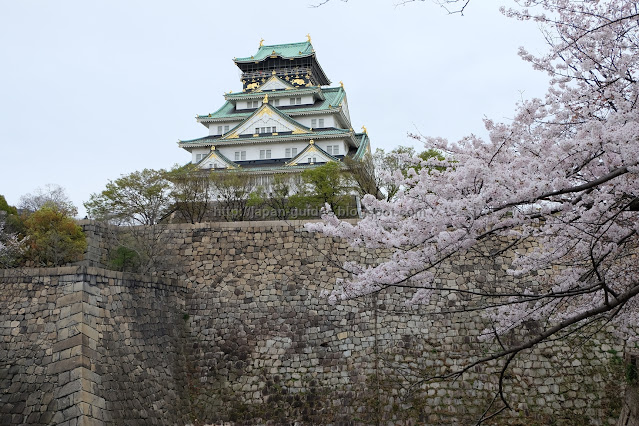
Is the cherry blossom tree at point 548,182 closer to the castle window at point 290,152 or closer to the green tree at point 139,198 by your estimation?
the green tree at point 139,198

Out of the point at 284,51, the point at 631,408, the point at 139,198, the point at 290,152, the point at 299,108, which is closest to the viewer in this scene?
the point at 631,408

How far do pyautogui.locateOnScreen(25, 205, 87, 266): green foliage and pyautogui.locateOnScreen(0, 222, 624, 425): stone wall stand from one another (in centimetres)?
59

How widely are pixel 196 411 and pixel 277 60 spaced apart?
2224 centimetres

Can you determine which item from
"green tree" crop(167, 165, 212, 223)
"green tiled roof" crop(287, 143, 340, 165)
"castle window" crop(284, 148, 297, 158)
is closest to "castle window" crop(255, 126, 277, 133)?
"castle window" crop(284, 148, 297, 158)

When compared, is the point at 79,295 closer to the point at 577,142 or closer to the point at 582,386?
the point at 577,142

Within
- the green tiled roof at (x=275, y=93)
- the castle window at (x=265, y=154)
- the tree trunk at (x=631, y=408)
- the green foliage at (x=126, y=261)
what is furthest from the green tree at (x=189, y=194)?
the tree trunk at (x=631, y=408)

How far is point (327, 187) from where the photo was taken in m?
18.0

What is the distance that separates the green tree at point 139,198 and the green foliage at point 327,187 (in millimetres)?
4542

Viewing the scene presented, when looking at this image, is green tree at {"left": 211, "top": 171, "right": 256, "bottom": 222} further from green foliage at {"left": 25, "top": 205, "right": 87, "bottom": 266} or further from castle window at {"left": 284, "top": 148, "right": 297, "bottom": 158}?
castle window at {"left": 284, "top": 148, "right": 297, "bottom": 158}

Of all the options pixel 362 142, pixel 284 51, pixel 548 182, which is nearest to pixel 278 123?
pixel 362 142

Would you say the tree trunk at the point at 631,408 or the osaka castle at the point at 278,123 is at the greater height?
the osaka castle at the point at 278,123

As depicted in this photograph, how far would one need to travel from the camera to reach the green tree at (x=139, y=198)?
1620cm

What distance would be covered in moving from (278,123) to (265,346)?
15.7 m

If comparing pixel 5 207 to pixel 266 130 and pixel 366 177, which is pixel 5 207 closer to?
pixel 366 177
